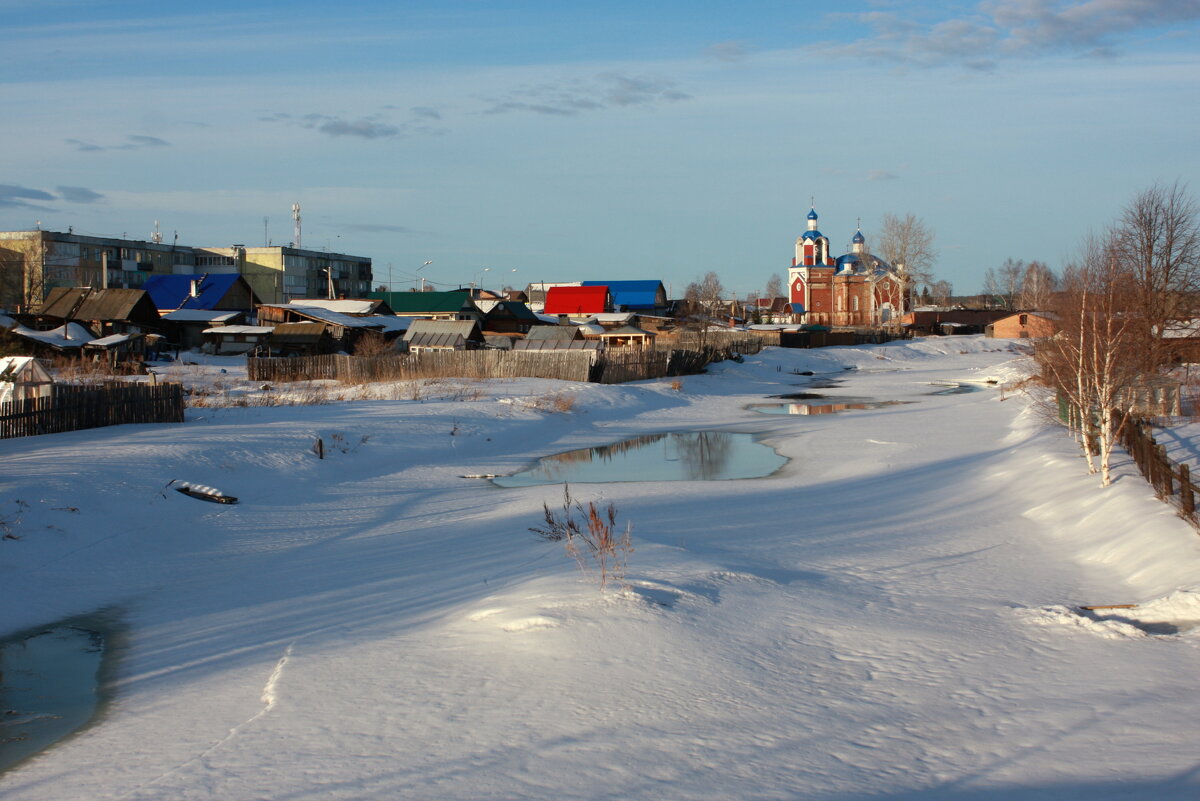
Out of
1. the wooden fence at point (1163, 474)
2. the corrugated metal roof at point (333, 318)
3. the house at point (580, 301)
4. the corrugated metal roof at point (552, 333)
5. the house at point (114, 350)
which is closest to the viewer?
the wooden fence at point (1163, 474)

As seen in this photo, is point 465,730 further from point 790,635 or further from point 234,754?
point 790,635

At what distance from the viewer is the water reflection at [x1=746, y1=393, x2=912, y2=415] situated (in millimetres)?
35500

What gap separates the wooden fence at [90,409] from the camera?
709 inches

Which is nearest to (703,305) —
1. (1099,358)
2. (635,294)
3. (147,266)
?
(635,294)

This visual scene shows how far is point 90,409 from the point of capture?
2009cm

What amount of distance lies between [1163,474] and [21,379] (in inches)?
860

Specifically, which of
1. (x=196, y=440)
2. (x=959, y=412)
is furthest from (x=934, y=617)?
(x=959, y=412)

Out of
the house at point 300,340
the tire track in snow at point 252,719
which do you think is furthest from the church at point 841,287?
the tire track in snow at point 252,719

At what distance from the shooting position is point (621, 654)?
763 centimetres

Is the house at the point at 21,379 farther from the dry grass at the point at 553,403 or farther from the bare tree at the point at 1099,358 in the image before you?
the bare tree at the point at 1099,358

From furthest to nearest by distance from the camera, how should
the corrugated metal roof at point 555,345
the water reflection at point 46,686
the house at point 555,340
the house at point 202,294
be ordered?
the house at point 202,294, the house at point 555,340, the corrugated metal roof at point 555,345, the water reflection at point 46,686

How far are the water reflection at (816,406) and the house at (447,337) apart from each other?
1709 cm

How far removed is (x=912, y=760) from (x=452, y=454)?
1784 cm

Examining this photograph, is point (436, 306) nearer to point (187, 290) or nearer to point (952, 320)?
point (187, 290)
